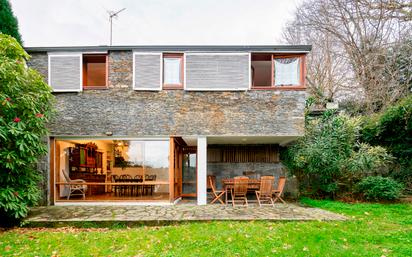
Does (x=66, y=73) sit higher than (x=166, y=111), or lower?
higher

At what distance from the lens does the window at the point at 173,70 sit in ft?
33.1

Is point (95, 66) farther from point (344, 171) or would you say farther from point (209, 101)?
point (344, 171)

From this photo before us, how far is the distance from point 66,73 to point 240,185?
761cm

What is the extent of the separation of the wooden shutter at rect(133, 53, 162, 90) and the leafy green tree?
118 inches

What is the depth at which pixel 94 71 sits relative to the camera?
10.8 metres

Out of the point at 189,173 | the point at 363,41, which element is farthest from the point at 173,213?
the point at 363,41

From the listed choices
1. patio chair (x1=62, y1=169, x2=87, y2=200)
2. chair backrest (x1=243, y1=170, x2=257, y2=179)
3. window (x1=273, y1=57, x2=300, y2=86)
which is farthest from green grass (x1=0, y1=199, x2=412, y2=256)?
chair backrest (x1=243, y1=170, x2=257, y2=179)

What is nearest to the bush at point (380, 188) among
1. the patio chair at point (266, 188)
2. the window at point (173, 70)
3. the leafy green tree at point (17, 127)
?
the patio chair at point (266, 188)

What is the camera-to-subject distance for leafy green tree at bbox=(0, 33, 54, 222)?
7258mm

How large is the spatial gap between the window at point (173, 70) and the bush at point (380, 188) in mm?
8082

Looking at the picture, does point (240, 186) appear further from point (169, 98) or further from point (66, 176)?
point (66, 176)

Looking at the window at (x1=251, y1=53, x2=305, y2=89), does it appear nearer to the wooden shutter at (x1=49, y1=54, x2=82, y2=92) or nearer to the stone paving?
the stone paving

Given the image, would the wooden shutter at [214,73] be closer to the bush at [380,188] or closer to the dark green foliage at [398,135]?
the bush at [380,188]

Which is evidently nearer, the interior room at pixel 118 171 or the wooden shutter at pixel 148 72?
the wooden shutter at pixel 148 72
